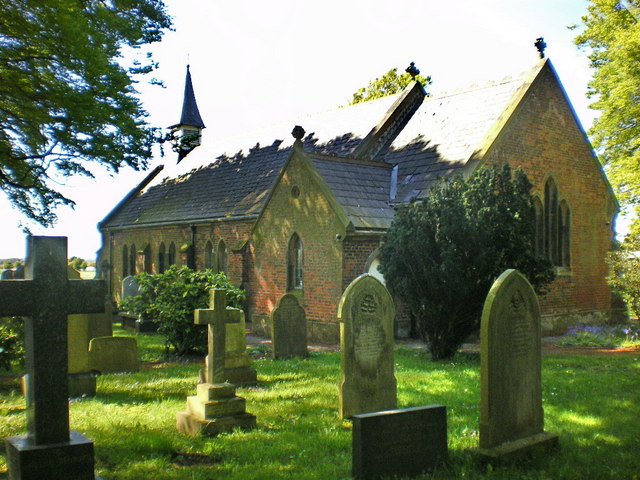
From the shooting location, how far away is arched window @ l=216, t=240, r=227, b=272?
22.9 metres

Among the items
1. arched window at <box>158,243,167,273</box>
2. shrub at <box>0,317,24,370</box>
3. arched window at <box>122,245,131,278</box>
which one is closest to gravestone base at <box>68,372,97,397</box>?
shrub at <box>0,317,24,370</box>

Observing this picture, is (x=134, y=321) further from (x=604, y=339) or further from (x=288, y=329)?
(x=604, y=339)

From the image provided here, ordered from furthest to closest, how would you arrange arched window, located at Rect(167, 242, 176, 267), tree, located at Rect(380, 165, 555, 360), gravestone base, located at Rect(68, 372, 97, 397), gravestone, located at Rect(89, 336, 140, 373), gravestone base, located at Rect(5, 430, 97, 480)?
arched window, located at Rect(167, 242, 176, 267)
tree, located at Rect(380, 165, 555, 360)
gravestone, located at Rect(89, 336, 140, 373)
gravestone base, located at Rect(68, 372, 97, 397)
gravestone base, located at Rect(5, 430, 97, 480)

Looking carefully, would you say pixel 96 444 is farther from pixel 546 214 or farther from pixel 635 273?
pixel 546 214

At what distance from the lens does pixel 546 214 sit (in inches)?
771

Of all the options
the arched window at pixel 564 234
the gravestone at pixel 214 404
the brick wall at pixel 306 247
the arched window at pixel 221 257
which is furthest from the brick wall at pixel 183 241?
the gravestone at pixel 214 404

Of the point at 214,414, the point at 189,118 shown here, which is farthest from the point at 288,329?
the point at 189,118

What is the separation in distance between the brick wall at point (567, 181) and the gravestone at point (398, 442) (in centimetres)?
1316

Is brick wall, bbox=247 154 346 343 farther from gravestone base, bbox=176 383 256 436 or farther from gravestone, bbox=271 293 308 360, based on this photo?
gravestone base, bbox=176 383 256 436

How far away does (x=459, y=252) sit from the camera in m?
12.3

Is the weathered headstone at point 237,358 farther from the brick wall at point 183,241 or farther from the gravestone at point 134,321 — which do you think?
the brick wall at point 183,241

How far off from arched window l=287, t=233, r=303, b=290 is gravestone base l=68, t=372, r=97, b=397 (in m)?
9.28

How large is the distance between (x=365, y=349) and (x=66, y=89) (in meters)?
12.6

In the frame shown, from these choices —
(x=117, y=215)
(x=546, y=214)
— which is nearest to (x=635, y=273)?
(x=546, y=214)
